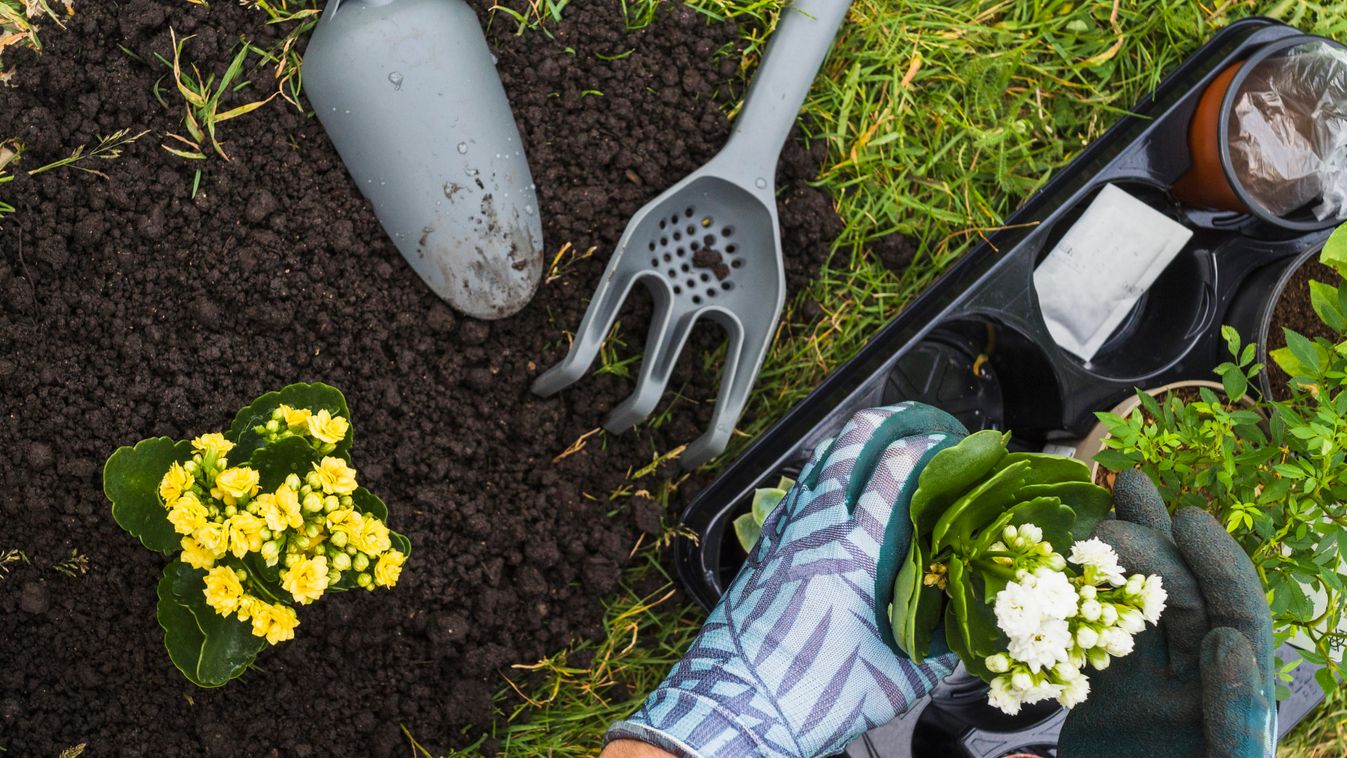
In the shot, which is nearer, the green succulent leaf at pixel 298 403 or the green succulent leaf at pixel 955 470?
the green succulent leaf at pixel 955 470

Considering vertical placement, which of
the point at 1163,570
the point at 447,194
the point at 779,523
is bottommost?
the point at 779,523

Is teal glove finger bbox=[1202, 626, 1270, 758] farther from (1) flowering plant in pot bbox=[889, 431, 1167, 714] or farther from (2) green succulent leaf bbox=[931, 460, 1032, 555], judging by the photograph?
(2) green succulent leaf bbox=[931, 460, 1032, 555]

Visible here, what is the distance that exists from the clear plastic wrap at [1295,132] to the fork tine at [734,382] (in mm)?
634

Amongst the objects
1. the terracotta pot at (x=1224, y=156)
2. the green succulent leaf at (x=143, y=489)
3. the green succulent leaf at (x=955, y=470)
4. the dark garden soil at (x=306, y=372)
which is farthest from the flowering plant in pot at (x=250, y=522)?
the terracotta pot at (x=1224, y=156)

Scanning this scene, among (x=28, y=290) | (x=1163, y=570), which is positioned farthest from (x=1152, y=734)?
(x=28, y=290)

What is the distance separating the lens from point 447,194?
111 centimetres

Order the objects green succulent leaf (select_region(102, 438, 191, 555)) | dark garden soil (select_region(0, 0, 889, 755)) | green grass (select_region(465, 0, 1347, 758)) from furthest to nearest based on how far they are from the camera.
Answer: green grass (select_region(465, 0, 1347, 758)) → dark garden soil (select_region(0, 0, 889, 755)) → green succulent leaf (select_region(102, 438, 191, 555))

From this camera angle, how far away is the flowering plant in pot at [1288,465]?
817 millimetres

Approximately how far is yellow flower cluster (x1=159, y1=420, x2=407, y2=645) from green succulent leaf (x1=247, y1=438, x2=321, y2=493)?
0.01 meters

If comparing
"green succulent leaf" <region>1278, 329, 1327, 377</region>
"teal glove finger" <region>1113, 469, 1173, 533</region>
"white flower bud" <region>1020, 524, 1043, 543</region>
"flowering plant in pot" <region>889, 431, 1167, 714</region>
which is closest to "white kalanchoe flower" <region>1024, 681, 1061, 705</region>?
"flowering plant in pot" <region>889, 431, 1167, 714</region>

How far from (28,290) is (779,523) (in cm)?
87

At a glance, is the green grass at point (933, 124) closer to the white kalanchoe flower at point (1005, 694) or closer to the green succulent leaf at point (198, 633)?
the green succulent leaf at point (198, 633)

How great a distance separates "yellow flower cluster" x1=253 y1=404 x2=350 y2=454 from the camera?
886 mm

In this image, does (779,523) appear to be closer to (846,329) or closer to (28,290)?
(846,329)
